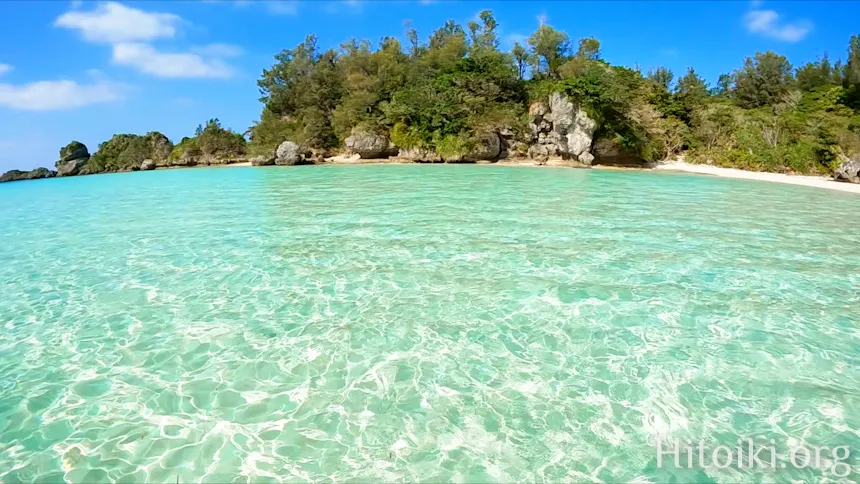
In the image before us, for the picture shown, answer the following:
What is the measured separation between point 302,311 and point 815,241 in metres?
9.02

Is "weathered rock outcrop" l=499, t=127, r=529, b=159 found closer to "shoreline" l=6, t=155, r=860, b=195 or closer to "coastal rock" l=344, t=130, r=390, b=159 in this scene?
"shoreline" l=6, t=155, r=860, b=195

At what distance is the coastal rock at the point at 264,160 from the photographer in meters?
38.0

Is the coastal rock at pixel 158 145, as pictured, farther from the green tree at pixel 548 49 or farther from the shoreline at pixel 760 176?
A: the shoreline at pixel 760 176

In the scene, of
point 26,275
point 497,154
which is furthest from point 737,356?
point 497,154

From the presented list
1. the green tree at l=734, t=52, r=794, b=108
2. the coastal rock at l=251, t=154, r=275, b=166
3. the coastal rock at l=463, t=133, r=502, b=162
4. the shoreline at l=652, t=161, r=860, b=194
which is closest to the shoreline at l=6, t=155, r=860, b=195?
the shoreline at l=652, t=161, r=860, b=194

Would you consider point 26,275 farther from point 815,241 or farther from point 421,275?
point 815,241

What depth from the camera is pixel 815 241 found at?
777cm

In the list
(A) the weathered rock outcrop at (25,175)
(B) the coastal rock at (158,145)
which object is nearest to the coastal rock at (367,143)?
(B) the coastal rock at (158,145)

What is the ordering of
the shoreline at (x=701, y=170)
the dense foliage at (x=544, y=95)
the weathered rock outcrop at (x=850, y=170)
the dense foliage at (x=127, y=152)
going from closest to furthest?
the shoreline at (x=701, y=170) < the weathered rock outcrop at (x=850, y=170) < the dense foliage at (x=544, y=95) < the dense foliage at (x=127, y=152)

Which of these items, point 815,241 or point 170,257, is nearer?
point 170,257

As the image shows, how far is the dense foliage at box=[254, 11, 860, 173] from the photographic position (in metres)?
25.0

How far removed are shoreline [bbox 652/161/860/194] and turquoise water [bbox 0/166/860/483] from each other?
39.5 feet

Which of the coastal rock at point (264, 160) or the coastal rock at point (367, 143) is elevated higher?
the coastal rock at point (367, 143)

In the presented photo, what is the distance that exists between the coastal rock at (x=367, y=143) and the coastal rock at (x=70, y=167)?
127 feet
